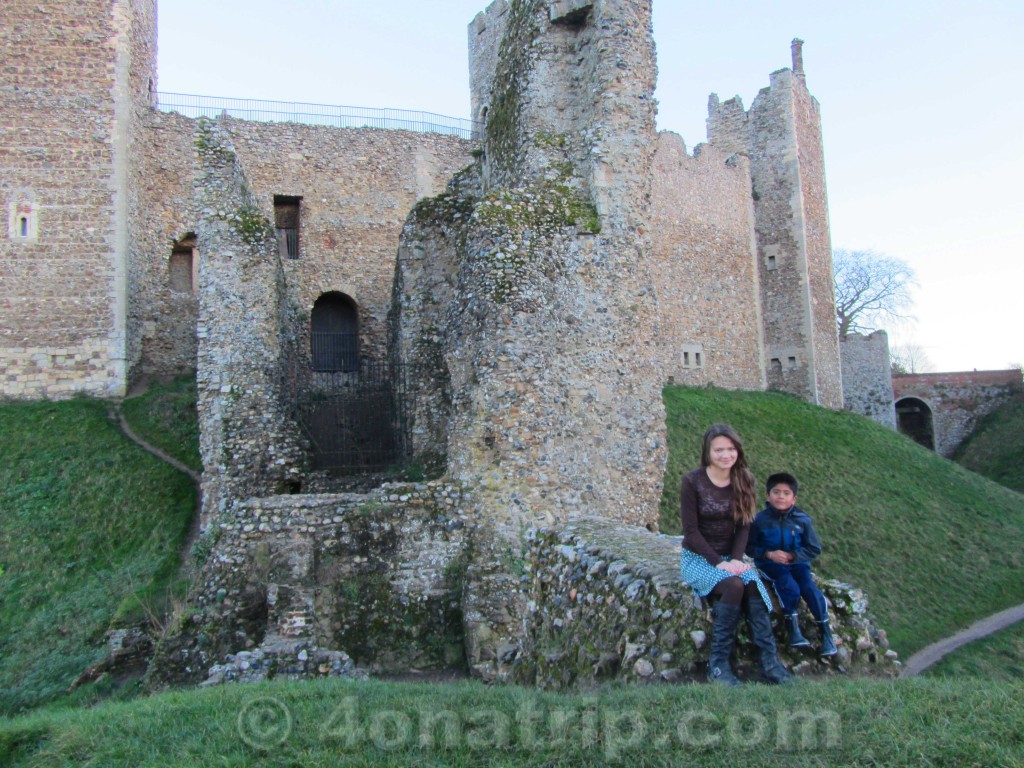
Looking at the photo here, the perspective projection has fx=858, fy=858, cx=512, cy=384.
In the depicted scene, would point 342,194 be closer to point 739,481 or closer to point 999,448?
point 739,481

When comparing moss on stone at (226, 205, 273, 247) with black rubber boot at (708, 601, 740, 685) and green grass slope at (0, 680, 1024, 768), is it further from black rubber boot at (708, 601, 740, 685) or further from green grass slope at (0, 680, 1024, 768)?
black rubber boot at (708, 601, 740, 685)

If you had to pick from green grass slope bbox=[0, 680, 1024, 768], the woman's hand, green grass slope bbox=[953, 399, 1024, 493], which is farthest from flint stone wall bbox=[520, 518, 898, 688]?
green grass slope bbox=[953, 399, 1024, 493]

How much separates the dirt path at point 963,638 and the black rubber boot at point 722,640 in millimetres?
9659

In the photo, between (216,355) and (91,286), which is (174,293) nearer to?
(91,286)

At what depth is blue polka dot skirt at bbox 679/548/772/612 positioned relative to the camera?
204 inches

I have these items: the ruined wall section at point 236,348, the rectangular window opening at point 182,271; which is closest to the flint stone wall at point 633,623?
the ruined wall section at point 236,348

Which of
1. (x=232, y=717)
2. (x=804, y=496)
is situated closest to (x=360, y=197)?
(x=804, y=496)

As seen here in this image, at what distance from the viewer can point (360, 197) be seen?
2389 cm

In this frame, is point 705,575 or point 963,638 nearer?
point 705,575

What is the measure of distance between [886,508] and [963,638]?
5.93 m

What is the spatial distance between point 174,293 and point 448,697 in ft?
61.2

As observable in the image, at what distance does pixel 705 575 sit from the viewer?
208 inches

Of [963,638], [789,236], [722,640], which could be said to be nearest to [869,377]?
[789,236]

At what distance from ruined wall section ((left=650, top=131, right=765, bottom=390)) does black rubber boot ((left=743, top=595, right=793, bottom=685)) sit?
22062mm
